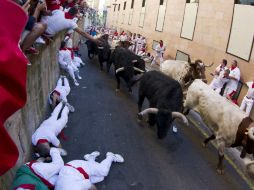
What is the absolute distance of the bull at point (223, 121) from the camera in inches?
282

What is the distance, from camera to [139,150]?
7.91m

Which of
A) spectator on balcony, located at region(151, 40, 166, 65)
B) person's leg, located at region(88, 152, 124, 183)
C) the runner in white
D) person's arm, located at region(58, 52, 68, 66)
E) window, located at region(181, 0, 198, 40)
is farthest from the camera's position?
spectator on balcony, located at region(151, 40, 166, 65)

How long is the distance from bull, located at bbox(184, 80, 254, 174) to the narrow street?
499 millimetres

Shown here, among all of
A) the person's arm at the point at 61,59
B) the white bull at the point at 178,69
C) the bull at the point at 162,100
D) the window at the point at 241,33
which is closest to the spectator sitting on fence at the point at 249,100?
the window at the point at 241,33

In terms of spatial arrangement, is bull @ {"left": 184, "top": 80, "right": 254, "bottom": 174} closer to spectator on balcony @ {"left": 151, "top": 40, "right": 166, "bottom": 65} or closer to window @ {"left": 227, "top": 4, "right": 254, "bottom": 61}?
window @ {"left": 227, "top": 4, "right": 254, "bottom": 61}

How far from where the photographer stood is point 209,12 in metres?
17.9

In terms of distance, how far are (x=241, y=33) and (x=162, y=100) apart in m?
7.69

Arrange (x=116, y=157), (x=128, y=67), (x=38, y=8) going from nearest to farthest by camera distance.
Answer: (x=38, y=8) < (x=116, y=157) < (x=128, y=67)

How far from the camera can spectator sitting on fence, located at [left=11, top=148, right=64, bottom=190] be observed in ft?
15.1

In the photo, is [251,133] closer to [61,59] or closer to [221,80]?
[221,80]

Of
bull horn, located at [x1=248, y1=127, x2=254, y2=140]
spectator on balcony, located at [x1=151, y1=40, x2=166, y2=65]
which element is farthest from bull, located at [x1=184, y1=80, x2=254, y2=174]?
spectator on balcony, located at [x1=151, y1=40, x2=166, y2=65]

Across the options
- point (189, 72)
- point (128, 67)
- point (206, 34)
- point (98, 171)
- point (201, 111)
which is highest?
point (206, 34)

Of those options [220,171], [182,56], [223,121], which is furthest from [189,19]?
[220,171]

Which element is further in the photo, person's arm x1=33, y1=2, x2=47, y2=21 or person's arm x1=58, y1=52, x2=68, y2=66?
person's arm x1=58, y1=52, x2=68, y2=66
